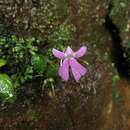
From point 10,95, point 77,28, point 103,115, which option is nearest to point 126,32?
point 77,28

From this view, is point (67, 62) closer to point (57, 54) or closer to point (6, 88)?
point (57, 54)

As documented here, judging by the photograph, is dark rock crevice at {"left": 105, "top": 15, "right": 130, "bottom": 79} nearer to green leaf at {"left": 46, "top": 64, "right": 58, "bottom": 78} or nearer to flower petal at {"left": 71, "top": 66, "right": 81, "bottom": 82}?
green leaf at {"left": 46, "top": 64, "right": 58, "bottom": 78}

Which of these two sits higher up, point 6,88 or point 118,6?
point 118,6

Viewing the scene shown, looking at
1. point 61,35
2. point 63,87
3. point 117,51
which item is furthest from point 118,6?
point 63,87

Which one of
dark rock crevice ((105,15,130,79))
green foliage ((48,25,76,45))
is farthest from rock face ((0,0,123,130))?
dark rock crevice ((105,15,130,79))

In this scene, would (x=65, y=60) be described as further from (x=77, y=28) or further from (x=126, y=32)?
(x=126, y=32)
